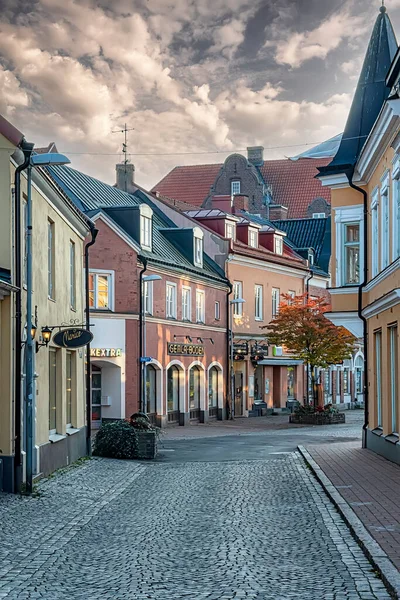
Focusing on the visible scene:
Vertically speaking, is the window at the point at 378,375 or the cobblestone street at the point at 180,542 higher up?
the window at the point at 378,375

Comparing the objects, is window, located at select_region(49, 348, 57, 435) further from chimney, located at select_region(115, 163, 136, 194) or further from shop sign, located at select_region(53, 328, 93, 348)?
chimney, located at select_region(115, 163, 136, 194)

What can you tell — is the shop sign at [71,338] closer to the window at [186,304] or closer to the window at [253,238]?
the window at [186,304]

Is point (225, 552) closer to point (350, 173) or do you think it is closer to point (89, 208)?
point (350, 173)

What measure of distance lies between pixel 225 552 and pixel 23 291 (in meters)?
7.85

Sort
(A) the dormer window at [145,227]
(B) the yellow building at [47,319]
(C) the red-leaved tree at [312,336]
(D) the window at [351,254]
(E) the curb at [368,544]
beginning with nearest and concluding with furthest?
(E) the curb at [368,544], (B) the yellow building at [47,319], (D) the window at [351,254], (A) the dormer window at [145,227], (C) the red-leaved tree at [312,336]

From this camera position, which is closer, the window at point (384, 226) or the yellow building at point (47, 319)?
the yellow building at point (47, 319)

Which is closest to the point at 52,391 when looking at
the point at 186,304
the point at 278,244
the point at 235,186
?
the point at 186,304

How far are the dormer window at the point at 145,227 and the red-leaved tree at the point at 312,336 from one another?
27.4 ft

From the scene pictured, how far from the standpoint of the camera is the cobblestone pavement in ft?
28.5

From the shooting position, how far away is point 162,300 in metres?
40.4

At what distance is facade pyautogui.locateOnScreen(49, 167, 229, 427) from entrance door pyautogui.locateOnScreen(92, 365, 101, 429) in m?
0.04

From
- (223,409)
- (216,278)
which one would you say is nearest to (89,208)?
(216,278)

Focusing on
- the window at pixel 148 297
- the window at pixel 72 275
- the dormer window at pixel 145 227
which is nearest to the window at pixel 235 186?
the dormer window at pixel 145 227

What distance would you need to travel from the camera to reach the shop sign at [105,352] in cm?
3725
